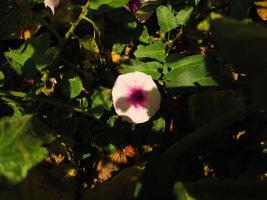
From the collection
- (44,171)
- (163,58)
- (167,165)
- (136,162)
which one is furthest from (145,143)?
(167,165)

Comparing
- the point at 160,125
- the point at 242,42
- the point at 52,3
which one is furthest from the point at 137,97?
the point at 242,42

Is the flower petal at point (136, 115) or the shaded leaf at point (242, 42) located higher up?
the shaded leaf at point (242, 42)

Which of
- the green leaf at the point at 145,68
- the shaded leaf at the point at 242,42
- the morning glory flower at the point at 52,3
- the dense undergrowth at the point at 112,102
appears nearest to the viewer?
the shaded leaf at the point at 242,42

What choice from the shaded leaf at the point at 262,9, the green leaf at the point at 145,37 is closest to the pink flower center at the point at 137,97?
the green leaf at the point at 145,37

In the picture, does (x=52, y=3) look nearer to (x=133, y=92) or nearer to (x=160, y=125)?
(x=133, y=92)

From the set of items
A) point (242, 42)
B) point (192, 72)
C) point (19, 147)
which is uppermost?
point (242, 42)

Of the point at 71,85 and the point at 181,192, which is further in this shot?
the point at 71,85

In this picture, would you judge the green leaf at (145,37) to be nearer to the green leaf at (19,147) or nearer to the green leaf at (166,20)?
the green leaf at (166,20)
